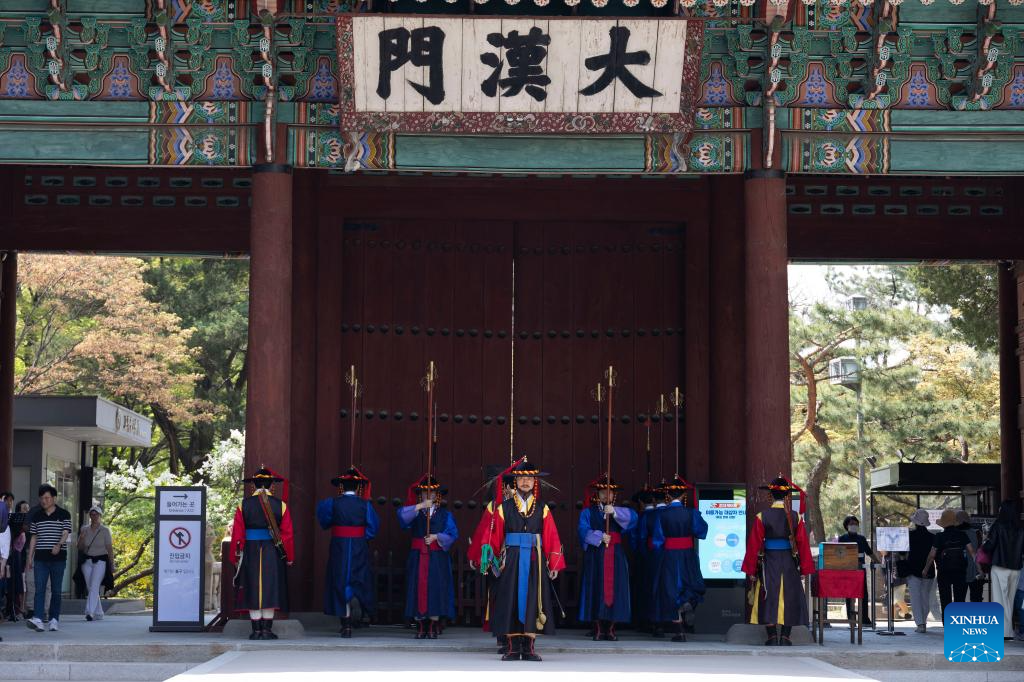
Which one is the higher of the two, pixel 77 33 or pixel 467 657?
pixel 77 33

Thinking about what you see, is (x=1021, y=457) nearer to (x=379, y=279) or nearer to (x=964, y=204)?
(x=964, y=204)

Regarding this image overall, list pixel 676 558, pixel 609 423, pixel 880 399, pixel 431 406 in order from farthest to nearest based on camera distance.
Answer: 1. pixel 880 399
2. pixel 431 406
3. pixel 676 558
4. pixel 609 423

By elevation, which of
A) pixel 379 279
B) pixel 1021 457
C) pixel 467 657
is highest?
pixel 379 279

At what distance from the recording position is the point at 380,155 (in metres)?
15.0

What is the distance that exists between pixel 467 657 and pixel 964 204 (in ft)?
30.0

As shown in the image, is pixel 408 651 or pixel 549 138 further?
pixel 549 138

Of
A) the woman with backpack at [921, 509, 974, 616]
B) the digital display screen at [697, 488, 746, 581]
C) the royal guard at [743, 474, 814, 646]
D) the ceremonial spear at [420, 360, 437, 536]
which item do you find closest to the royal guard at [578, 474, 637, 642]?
the digital display screen at [697, 488, 746, 581]

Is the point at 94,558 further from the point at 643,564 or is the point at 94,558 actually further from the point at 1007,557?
the point at 1007,557

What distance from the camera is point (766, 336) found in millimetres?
14812

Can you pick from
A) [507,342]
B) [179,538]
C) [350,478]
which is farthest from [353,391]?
[179,538]

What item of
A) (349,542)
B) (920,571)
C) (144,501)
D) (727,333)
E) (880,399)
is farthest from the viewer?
(880,399)

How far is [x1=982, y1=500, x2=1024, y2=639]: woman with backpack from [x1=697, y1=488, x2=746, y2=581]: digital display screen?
2.72m

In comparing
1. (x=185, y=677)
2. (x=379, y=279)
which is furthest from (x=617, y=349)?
(x=185, y=677)

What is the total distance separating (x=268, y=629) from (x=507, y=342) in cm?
460
